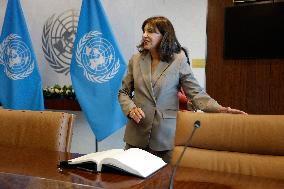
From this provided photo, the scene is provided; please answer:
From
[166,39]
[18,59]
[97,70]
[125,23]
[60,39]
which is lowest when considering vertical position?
[97,70]

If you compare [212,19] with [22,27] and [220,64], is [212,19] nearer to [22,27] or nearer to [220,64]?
[220,64]

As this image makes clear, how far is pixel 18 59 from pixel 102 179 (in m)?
3.01

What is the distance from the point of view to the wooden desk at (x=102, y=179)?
1.06 metres

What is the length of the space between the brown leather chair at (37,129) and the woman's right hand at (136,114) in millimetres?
552

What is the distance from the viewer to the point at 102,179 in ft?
3.60

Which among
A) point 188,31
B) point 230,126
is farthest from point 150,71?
point 188,31

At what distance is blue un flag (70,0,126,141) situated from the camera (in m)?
3.41

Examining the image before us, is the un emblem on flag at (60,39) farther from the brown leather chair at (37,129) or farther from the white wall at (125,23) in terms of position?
the brown leather chair at (37,129)

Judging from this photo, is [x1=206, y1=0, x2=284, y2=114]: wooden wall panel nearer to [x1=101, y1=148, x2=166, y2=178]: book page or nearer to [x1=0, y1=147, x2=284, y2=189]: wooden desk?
[x1=0, y1=147, x2=284, y2=189]: wooden desk

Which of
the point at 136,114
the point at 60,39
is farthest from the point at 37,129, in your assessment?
the point at 60,39

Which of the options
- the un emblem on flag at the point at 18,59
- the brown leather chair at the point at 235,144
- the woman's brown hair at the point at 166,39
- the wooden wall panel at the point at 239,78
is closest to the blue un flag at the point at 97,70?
the un emblem on flag at the point at 18,59

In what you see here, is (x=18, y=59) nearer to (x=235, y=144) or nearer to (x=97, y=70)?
(x=97, y=70)

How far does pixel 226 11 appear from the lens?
3.43 m

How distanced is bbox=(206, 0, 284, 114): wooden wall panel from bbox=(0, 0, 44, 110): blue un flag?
1.85 metres
